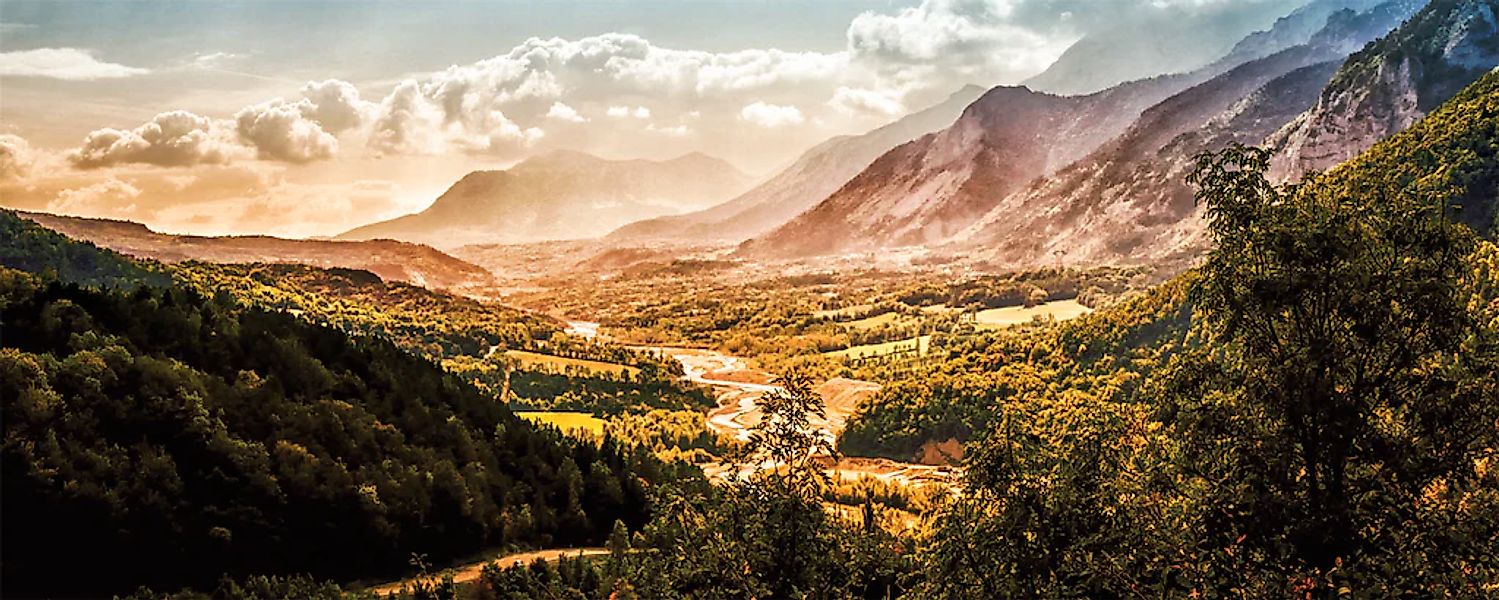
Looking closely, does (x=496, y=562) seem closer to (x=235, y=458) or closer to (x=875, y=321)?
(x=235, y=458)

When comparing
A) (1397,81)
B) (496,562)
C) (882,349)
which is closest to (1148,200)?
(1397,81)

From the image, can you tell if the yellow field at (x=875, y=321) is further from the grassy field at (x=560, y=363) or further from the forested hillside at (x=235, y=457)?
the forested hillside at (x=235, y=457)

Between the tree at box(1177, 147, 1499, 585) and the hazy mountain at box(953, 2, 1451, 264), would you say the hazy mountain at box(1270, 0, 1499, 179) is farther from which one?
the tree at box(1177, 147, 1499, 585)

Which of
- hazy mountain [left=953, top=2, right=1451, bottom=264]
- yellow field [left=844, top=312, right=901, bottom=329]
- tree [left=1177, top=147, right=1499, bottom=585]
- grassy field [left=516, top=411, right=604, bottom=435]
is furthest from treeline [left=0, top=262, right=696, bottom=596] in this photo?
hazy mountain [left=953, top=2, right=1451, bottom=264]

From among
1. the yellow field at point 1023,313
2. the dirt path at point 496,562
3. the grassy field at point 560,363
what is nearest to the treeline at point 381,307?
the grassy field at point 560,363

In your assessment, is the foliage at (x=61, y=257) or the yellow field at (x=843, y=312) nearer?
the foliage at (x=61, y=257)

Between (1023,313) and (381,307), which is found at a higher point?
(381,307)

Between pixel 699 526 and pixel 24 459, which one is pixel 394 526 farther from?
pixel 699 526
